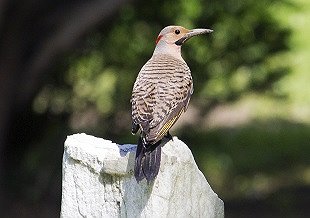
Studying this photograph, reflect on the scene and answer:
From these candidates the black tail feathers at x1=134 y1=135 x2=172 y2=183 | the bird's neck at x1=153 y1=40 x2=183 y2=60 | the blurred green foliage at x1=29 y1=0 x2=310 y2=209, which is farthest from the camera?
the blurred green foliage at x1=29 y1=0 x2=310 y2=209

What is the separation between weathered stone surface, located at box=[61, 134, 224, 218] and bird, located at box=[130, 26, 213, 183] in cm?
5

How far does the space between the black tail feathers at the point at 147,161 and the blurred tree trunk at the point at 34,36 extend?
5.48m

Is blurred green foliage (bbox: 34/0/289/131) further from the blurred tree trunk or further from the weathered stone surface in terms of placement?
the weathered stone surface

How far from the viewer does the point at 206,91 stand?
10.8 meters

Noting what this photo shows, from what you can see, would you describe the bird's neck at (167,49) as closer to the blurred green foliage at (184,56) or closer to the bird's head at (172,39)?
the bird's head at (172,39)

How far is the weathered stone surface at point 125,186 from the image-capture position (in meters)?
3.95

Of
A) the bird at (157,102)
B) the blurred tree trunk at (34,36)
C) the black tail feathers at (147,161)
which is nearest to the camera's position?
the black tail feathers at (147,161)

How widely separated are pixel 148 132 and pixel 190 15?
5.97 m

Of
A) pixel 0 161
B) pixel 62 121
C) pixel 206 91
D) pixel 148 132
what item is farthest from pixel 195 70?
pixel 148 132

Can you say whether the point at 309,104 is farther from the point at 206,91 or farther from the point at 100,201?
the point at 100,201

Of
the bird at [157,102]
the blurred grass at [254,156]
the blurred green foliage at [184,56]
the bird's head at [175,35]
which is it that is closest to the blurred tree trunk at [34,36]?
the blurred green foliage at [184,56]

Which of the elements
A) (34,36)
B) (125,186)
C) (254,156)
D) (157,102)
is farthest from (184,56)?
(125,186)

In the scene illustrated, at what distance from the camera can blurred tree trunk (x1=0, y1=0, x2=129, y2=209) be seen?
9.53 metres

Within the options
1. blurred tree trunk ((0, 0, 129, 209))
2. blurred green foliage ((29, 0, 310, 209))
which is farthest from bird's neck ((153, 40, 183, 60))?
blurred green foliage ((29, 0, 310, 209))
